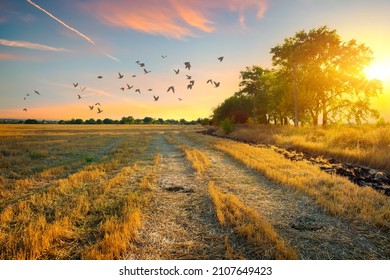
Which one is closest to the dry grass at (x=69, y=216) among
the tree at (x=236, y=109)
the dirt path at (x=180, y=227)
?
the dirt path at (x=180, y=227)

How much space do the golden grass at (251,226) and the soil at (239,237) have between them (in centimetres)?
16

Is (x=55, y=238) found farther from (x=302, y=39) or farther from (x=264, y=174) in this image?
(x=302, y=39)

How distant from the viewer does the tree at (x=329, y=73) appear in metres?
36.4

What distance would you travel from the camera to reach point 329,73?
1497 inches

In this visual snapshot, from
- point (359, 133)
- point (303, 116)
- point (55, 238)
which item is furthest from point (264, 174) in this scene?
point (303, 116)

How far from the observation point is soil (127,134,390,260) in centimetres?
506

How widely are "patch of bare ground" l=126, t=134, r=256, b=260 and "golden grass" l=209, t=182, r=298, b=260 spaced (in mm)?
209

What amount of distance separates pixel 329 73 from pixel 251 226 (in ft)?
123

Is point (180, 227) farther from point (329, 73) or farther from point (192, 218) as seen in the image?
point (329, 73)

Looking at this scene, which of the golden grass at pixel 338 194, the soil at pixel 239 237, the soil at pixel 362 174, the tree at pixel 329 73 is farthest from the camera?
the tree at pixel 329 73

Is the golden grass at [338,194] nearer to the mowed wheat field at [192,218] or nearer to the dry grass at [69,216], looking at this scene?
the mowed wheat field at [192,218]

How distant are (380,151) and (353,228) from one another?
9712 mm

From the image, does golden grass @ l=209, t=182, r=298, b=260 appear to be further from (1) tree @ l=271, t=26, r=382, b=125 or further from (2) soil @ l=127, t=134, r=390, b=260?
(1) tree @ l=271, t=26, r=382, b=125
